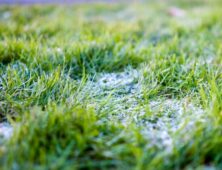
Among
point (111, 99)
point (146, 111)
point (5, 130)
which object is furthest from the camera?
point (111, 99)

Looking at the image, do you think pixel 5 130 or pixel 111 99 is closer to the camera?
pixel 5 130

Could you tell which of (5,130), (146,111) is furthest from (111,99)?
(5,130)

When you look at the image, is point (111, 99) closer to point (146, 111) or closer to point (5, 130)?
point (146, 111)

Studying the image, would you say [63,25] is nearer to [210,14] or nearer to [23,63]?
[23,63]

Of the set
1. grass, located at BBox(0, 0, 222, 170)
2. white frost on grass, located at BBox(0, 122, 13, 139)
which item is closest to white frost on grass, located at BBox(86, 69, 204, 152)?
grass, located at BBox(0, 0, 222, 170)

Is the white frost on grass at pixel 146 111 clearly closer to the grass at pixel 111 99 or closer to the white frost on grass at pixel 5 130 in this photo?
the grass at pixel 111 99

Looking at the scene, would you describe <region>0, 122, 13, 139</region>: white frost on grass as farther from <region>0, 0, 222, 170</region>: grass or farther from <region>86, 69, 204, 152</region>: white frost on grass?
<region>86, 69, 204, 152</region>: white frost on grass

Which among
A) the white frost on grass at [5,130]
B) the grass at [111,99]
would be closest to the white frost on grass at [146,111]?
the grass at [111,99]
